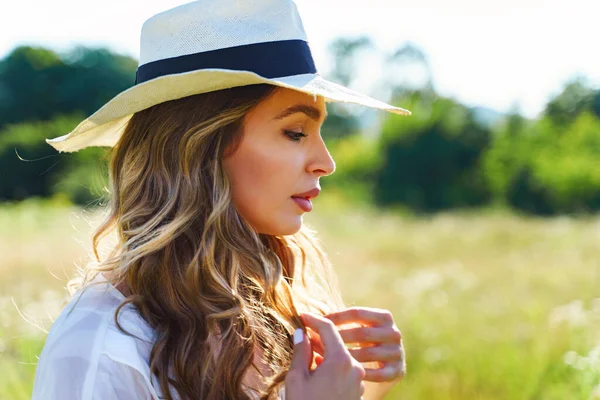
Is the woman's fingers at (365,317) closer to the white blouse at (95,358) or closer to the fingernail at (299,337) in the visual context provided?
the fingernail at (299,337)

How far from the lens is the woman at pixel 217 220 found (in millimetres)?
1639

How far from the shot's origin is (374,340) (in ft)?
5.87

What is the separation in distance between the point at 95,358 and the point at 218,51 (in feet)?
2.66

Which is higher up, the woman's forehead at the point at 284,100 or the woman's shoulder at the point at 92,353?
the woman's forehead at the point at 284,100

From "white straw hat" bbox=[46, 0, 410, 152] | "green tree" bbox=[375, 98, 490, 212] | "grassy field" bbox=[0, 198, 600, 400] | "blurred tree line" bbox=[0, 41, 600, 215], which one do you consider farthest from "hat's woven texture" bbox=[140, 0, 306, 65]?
"green tree" bbox=[375, 98, 490, 212]

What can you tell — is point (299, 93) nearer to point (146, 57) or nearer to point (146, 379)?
A: point (146, 57)

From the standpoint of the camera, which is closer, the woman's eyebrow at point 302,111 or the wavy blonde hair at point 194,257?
the wavy blonde hair at point 194,257

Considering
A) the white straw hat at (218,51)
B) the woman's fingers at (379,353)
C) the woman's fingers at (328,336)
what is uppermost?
the white straw hat at (218,51)

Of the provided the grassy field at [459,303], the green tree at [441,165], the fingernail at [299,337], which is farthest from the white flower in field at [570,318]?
the green tree at [441,165]

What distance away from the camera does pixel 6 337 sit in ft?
15.8

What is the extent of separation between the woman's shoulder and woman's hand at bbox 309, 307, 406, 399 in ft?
1.40

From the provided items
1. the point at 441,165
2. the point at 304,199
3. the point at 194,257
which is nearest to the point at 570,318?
the point at 304,199

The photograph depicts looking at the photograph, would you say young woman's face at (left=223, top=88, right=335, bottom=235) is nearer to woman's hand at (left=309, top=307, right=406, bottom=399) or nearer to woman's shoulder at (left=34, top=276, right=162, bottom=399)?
woman's hand at (left=309, top=307, right=406, bottom=399)

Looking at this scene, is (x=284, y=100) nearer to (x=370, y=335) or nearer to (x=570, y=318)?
(x=370, y=335)
